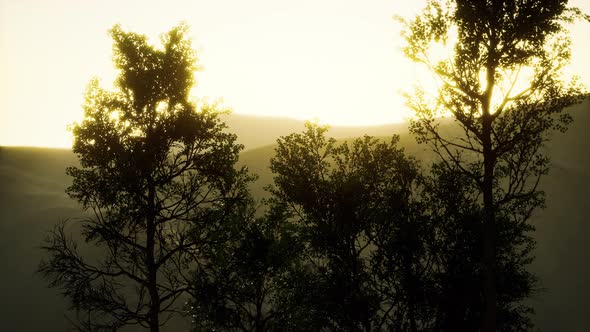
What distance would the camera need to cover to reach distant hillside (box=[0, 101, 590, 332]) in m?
65.7

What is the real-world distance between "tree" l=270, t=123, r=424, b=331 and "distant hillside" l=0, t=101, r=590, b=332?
154 ft

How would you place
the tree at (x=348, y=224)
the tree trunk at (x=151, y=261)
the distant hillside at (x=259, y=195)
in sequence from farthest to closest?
the distant hillside at (x=259, y=195) < the tree at (x=348, y=224) < the tree trunk at (x=151, y=261)

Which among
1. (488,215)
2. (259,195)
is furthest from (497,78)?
(259,195)

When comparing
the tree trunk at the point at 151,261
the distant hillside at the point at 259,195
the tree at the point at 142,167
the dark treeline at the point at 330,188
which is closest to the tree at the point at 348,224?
the dark treeline at the point at 330,188

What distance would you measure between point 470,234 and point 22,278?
70.2 metres

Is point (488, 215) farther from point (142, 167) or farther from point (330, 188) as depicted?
point (142, 167)

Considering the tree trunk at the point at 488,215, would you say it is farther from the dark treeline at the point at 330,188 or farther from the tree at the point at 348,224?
the tree at the point at 348,224

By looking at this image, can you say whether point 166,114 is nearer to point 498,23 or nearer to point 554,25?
point 498,23

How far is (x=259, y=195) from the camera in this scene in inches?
3440

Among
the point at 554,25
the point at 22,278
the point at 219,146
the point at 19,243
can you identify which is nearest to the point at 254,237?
the point at 219,146

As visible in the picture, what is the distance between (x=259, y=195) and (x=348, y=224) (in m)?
67.2

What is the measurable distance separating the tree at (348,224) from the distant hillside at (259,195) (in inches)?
1846

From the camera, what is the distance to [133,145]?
1598 centimetres

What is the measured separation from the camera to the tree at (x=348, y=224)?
20078mm
